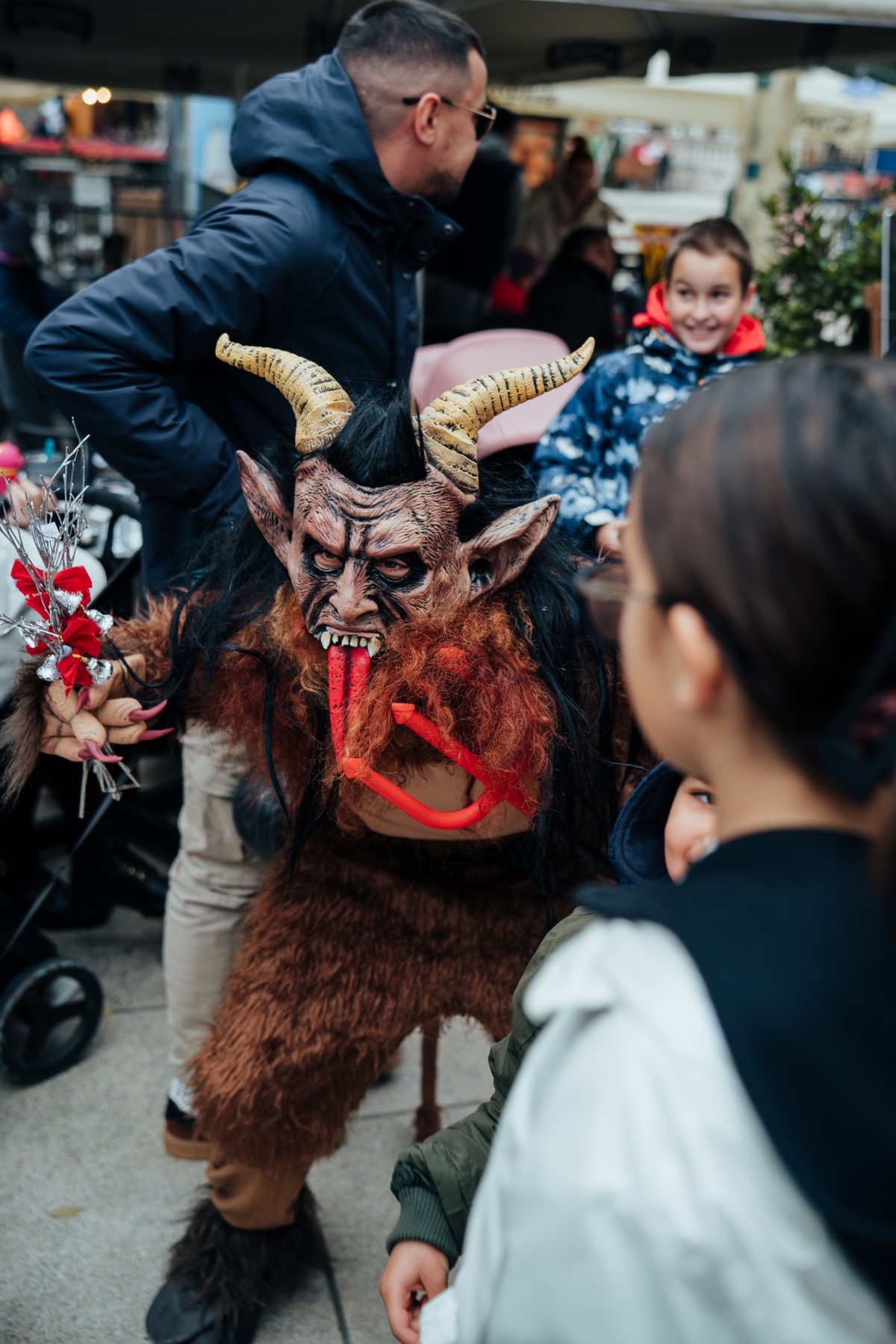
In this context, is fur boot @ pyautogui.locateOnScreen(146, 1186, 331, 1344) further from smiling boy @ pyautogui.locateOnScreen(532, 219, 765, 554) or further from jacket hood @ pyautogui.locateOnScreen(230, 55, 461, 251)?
jacket hood @ pyautogui.locateOnScreen(230, 55, 461, 251)

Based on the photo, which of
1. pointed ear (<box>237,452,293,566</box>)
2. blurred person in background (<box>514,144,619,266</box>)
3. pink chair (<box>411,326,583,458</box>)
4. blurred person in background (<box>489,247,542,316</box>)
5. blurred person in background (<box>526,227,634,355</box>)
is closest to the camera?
pointed ear (<box>237,452,293,566</box>)

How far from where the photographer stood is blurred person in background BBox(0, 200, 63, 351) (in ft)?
14.2

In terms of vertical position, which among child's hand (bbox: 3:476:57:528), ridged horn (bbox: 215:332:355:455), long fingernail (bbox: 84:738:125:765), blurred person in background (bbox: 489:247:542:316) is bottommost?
long fingernail (bbox: 84:738:125:765)

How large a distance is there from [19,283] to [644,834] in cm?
399

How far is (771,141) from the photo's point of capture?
23.5 feet

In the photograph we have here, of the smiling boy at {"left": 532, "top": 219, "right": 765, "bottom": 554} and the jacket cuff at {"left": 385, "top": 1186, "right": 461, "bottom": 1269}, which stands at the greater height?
the smiling boy at {"left": 532, "top": 219, "right": 765, "bottom": 554}

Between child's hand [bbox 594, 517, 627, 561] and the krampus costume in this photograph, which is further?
child's hand [bbox 594, 517, 627, 561]

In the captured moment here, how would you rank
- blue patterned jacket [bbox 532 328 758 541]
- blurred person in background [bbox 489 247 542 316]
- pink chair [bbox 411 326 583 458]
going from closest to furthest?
blue patterned jacket [bbox 532 328 758 541]
pink chair [bbox 411 326 583 458]
blurred person in background [bbox 489 247 542 316]

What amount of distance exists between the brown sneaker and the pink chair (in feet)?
5.73

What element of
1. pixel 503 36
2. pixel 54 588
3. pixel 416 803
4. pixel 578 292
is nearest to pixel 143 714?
pixel 54 588

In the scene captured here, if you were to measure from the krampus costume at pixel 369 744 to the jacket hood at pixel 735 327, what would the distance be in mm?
1265

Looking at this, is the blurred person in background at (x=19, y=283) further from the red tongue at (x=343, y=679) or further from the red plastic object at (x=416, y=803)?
the red plastic object at (x=416, y=803)

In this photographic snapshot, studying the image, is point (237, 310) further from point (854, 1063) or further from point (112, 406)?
point (854, 1063)

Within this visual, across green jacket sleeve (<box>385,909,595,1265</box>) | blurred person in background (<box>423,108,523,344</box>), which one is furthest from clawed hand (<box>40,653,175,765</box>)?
blurred person in background (<box>423,108,523,344</box>)
